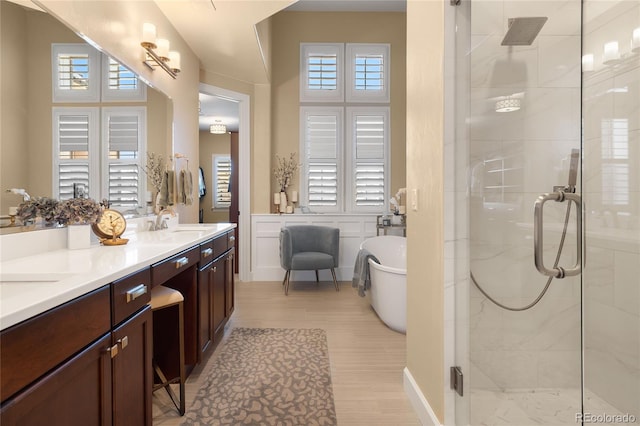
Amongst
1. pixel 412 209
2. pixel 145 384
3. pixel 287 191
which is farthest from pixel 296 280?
pixel 145 384

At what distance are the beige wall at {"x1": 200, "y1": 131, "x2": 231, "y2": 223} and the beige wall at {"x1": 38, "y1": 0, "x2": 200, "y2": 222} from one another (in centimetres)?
416

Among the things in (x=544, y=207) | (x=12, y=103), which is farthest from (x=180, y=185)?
(x=544, y=207)

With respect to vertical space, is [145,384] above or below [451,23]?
below

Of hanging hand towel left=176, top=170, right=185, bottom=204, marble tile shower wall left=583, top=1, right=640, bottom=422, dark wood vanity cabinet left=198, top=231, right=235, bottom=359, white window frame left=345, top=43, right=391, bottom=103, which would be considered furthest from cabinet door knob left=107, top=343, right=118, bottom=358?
white window frame left=345, top=43, right=391, bottom=103

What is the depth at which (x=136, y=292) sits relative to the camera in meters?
1.35

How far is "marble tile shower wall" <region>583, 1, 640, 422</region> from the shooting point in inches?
57.6

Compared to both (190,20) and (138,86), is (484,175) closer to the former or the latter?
(138,86)

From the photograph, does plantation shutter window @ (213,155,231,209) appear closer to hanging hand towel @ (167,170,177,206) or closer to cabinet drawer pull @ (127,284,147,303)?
hanging hand towel @ (167,170,177,206)

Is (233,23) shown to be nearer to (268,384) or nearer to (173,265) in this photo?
(173,265)

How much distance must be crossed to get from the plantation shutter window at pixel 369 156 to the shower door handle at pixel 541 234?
3646mm

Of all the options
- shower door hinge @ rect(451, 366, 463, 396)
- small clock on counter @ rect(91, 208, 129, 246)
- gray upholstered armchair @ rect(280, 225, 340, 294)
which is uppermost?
small clock on counter @ rect(91, 208, 129, 246)

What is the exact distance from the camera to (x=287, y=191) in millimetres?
5078

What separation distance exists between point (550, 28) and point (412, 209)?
3.51 feet

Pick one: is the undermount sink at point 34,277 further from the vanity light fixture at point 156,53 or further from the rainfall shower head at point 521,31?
the vanity light fixture at point 156,53
